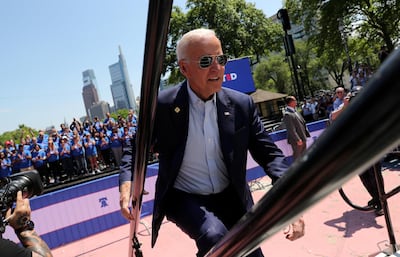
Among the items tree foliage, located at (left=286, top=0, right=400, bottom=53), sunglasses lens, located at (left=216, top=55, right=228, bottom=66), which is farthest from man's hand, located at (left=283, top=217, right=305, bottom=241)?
tree foliage, located at (left=286, top=0, right=400, bottom=53)

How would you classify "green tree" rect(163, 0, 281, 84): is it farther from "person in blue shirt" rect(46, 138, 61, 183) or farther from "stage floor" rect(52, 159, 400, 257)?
"stage floor" rect(52, 159, 400, 257)

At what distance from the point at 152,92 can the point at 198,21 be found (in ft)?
105

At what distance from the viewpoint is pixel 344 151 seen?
419 millimetres

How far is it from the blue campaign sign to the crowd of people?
4.13 m

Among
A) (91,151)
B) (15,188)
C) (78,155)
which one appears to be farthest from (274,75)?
(15,188)

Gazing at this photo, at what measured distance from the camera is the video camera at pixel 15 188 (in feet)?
7.29

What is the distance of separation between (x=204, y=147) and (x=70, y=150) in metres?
12.8

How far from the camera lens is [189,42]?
2031 mm

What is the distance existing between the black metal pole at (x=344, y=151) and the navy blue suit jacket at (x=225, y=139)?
5.00 ft

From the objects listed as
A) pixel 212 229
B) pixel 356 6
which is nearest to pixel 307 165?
pixel 212 229

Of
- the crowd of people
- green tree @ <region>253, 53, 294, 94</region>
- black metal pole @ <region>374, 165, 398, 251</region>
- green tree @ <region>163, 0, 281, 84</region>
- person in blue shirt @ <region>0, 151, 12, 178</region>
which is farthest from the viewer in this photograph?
green tree @ <region>253, 53, 294, 94</region>

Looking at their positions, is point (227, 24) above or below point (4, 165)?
above

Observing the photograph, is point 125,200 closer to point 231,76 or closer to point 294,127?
point 294,127

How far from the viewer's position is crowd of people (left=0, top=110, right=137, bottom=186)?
13188 mm
